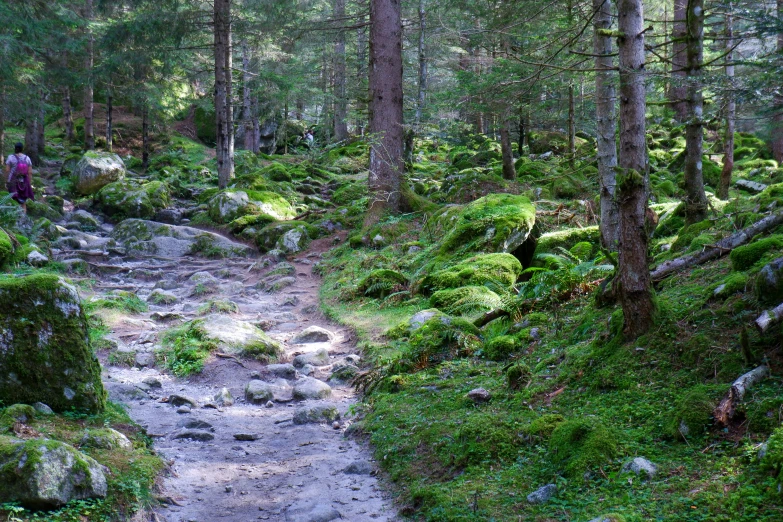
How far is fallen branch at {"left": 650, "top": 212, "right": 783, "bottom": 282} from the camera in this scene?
6.17 meters

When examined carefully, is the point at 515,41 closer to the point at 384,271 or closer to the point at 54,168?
the point at 384,271

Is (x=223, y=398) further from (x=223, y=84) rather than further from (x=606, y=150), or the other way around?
(x=223, y=84)

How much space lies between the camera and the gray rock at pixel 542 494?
3.82 meters

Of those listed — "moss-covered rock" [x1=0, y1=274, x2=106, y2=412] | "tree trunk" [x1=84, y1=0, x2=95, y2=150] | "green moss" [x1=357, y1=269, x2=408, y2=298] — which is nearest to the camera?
"moss-covered rock" [x1=0, y1=274, x2=106, y2=412]

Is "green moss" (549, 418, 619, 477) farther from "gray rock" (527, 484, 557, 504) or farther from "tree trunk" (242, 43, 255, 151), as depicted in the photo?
"tree trunk" (242, 43, 255, 151)

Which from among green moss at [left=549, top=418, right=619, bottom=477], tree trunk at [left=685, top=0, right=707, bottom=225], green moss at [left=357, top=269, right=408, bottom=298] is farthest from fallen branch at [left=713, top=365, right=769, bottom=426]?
green moss at [left=357, top=269, right=408, bottom=298]

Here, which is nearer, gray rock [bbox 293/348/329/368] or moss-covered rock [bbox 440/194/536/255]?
gray rock [bbox 293/348/329/368]

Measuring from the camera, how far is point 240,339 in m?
8.63

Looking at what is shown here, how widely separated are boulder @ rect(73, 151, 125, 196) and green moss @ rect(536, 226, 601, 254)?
16.1 m

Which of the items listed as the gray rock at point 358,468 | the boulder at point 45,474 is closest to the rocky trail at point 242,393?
the gray rock at point 358,468

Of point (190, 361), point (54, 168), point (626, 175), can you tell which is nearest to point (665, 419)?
point (626, 175)

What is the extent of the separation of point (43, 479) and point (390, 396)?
11.3 ft

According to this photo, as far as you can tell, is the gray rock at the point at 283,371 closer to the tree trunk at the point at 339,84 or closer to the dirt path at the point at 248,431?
the dirt path at the point at 248,431

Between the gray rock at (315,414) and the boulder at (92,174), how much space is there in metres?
17.0
